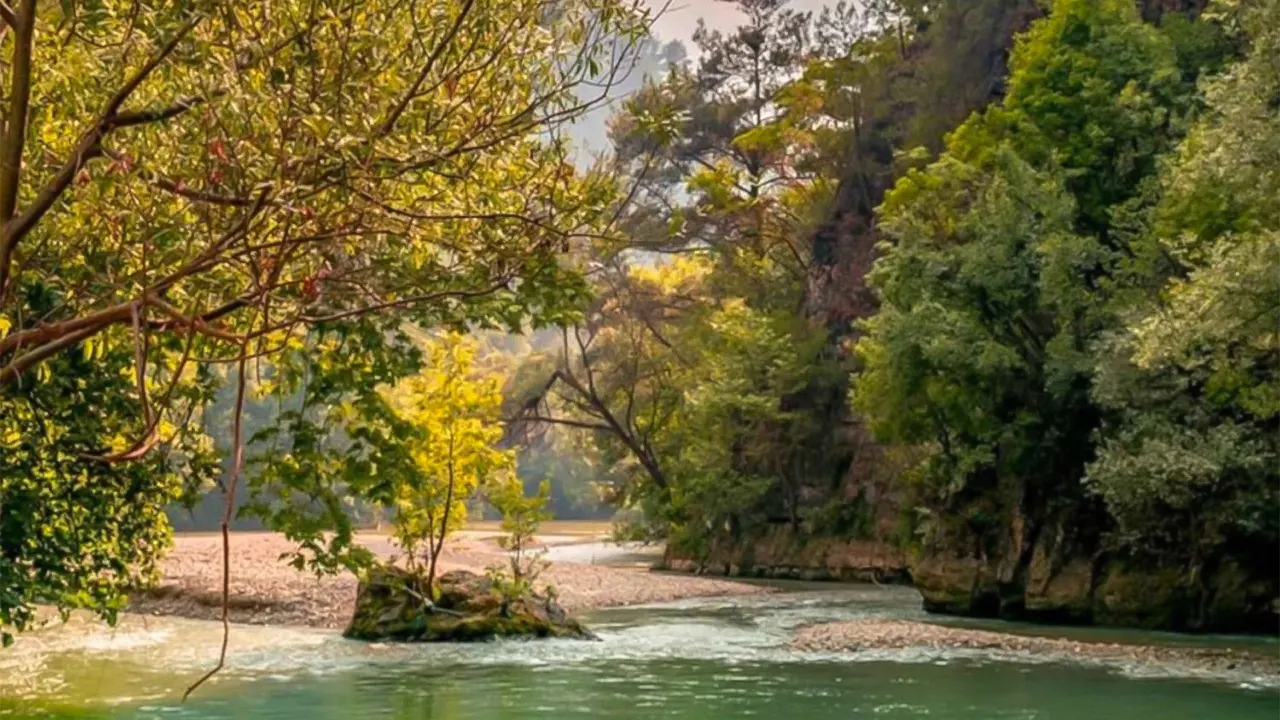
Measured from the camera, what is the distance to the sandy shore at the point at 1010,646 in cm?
2136

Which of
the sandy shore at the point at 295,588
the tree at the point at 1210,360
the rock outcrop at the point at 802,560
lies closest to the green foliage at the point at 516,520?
the sandy shore at the point at 295,588

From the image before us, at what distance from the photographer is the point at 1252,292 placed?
18.6 meters

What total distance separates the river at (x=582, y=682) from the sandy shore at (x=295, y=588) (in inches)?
111

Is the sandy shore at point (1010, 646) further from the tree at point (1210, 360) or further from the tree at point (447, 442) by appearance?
the tree at point (447, 442)

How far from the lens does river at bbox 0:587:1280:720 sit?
56.0 feet

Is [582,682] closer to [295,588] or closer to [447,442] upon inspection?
[447,442]

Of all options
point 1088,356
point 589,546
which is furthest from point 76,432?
point 589,546

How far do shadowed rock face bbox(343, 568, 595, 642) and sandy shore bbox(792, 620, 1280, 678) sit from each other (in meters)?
4.82

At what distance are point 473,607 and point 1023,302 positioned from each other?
13666 millimetres

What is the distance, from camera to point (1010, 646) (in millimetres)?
24062

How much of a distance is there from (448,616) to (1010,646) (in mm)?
10496

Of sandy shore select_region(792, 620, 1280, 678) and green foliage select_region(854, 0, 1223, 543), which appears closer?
sandy shore select_region(792, 620, 1280, 678)

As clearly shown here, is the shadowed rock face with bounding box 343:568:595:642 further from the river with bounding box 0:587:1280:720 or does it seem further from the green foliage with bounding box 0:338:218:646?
the green foliage with bounding box 0:338:218:646

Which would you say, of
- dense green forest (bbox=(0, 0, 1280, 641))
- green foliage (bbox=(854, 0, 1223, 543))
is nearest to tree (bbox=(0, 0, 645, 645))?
dense green forest (bbox=(0, 0, 1280, 641))
